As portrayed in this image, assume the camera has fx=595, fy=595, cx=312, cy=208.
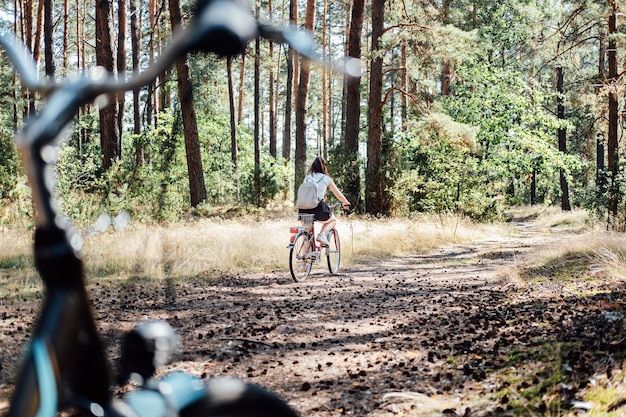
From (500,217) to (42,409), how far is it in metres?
23.0

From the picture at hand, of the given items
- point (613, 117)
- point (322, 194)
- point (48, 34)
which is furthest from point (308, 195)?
point (48, 34)

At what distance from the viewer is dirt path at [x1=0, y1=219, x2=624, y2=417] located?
398 centimetres

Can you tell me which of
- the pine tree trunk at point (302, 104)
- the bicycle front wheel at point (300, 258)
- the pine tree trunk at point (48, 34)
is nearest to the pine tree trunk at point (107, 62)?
the pine tree trunk at point (48, 34)

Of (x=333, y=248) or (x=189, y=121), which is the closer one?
(x=333, y=248)

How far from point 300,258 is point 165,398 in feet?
27.5

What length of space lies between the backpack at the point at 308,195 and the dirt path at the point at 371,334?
49.1 inches

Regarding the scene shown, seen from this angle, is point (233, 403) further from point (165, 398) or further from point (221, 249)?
point (221, 249)

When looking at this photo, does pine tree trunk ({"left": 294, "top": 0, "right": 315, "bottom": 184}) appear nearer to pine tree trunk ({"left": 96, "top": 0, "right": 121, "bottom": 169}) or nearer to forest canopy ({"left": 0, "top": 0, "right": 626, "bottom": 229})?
forest canopy ({"left": 0, "top": 0, "right": 626, "bottom": 229})

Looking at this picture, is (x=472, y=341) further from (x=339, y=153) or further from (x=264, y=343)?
(x=339, y=153)

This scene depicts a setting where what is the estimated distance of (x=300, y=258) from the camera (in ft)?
31.0

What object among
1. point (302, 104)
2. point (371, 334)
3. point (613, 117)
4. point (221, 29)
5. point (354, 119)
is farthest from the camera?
point (302, 104)

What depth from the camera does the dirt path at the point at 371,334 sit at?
13.1ft

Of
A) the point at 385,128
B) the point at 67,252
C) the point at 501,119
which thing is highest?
the point at 501,119

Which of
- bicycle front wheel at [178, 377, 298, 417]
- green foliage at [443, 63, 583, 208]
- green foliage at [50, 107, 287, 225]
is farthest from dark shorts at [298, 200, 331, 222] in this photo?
green foliage at [443, 63, 583, 208]
